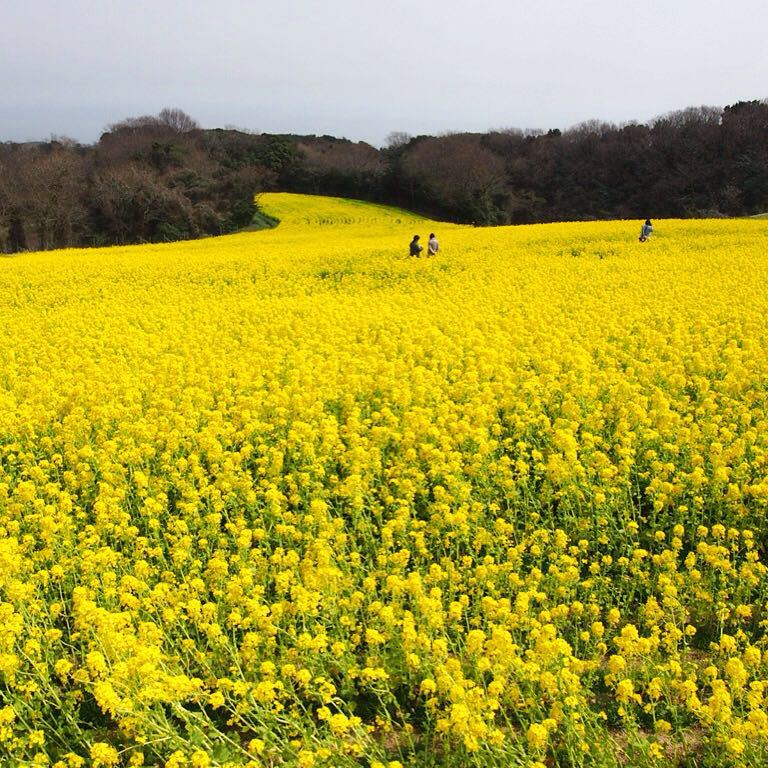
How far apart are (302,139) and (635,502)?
77.5 m

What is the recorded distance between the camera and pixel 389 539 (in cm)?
543

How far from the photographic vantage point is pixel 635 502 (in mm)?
6867

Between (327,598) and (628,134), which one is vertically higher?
(628,134)

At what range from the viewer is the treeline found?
42125 mm

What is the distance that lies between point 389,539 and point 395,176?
5823 centimetres

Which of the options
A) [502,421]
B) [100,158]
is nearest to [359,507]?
[502,421]

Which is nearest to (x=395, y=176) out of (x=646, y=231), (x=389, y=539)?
(x=646, y=231)

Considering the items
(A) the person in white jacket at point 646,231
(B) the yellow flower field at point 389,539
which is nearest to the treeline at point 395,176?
(A) the person in white jacket at point 646,231

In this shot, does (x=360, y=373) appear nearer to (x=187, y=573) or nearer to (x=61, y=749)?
(x=187, y=573)

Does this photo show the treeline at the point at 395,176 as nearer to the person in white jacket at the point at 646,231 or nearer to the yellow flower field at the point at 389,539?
the person in white jacket at the point at 646,231

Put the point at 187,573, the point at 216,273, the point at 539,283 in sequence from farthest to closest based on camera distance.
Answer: the point at 216,273 < the point at 539,283 < the point at 187,573

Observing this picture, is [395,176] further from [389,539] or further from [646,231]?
[389,539]

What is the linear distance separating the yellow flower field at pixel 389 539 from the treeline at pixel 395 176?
1258 inches

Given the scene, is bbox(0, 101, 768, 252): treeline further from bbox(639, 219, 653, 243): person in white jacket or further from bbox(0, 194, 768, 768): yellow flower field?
bbox(0, 194, 768, 768): yellow flower field
